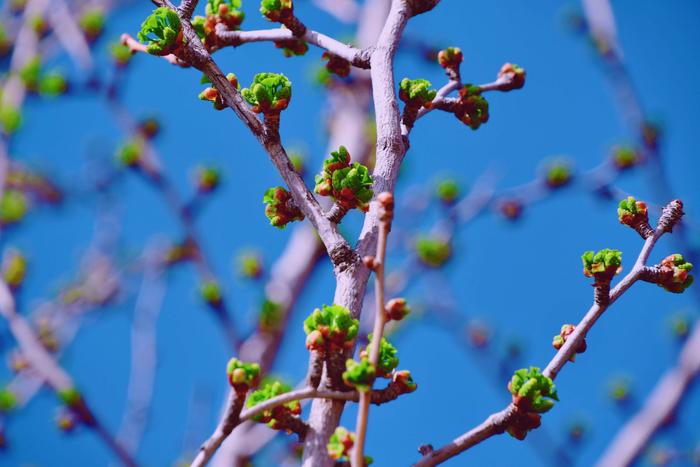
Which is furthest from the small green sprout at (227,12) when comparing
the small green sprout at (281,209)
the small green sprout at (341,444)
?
the small green sprout at (341,444)

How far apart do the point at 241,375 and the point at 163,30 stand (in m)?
0.91

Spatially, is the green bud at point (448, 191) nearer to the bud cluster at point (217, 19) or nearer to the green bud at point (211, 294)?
the green bud at point (211, 294)

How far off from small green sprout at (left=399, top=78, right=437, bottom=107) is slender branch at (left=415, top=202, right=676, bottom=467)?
745 millimetres

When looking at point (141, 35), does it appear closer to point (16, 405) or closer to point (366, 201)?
point (366, 201)

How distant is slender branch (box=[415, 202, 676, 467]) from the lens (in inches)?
54.3

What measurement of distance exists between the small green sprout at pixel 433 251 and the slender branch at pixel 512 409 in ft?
11.8

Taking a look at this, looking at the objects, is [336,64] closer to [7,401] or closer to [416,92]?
[416,92]

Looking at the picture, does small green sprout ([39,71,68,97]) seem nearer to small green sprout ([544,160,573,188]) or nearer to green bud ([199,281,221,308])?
green bud ([199,281,221,308])

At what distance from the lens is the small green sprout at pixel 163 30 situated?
155cm

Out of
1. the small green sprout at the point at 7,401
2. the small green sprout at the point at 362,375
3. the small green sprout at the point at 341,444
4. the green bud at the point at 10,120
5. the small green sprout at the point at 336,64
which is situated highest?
the green bud at the point at 10,120

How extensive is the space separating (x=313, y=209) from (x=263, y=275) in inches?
135

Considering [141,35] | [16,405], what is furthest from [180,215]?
[141,35]

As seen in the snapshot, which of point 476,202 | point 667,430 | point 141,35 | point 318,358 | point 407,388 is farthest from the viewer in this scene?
point 476,202

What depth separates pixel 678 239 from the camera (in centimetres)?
417
